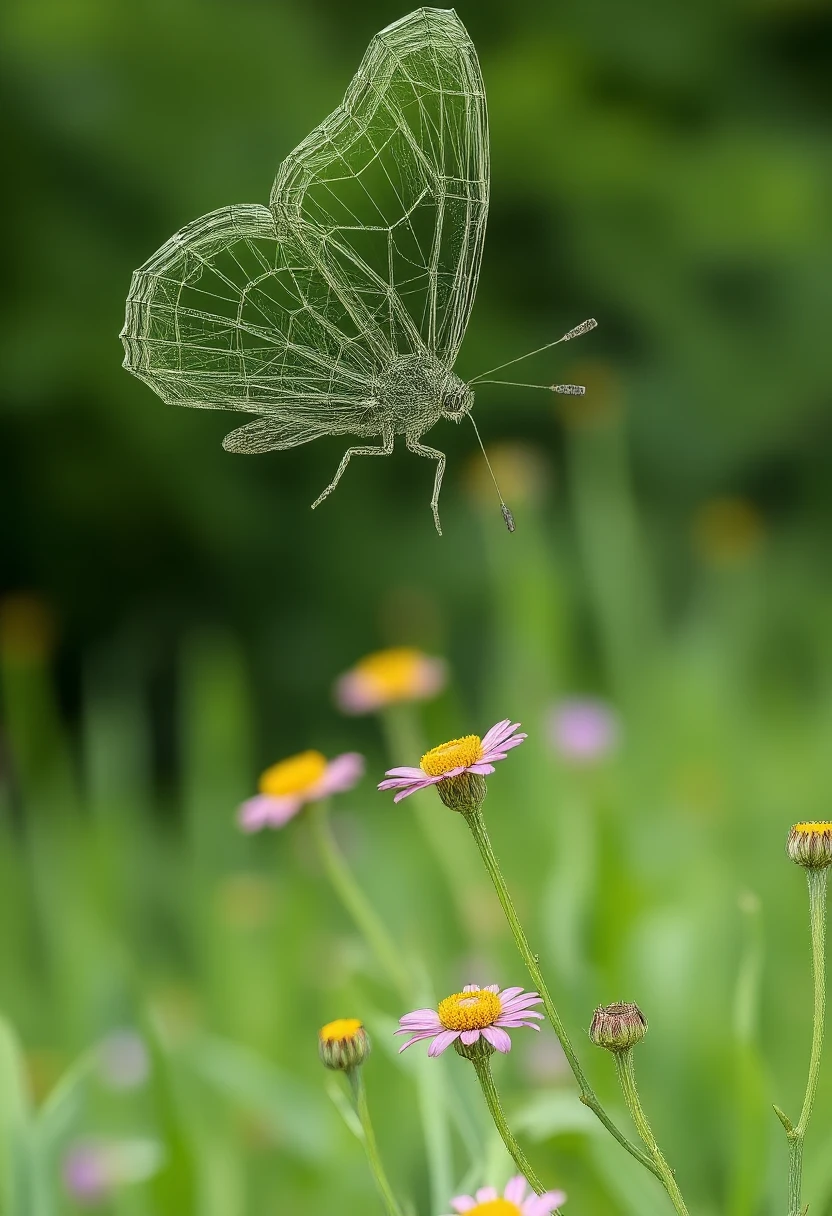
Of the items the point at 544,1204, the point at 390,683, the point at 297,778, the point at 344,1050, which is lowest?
the point at 544,1204

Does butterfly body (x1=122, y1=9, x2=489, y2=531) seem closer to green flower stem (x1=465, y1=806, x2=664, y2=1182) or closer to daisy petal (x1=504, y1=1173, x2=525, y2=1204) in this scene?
green flower stem (x1=465, y1=806, x2=664, y2=1182)

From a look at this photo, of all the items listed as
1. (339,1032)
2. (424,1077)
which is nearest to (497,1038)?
(339,1032)

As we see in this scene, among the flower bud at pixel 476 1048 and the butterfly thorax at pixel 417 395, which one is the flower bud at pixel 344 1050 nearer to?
the flower bud at pixel 476 1048

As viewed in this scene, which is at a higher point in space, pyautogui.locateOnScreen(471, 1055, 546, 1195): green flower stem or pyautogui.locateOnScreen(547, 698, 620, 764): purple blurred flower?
pyautogui.locateOnScreen(547, 698, 620, 764): purple blurred flower

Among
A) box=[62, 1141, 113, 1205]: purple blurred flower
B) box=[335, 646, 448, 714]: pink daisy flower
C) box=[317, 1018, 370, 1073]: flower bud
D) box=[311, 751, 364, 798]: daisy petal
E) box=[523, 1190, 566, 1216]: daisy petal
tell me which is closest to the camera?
box=[523, 1190, 566, 1216]: daisy petal

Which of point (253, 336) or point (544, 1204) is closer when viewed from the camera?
point (544, 1204)

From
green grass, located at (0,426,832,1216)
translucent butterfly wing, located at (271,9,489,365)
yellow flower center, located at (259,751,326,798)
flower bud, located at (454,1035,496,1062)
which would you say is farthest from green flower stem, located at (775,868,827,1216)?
yellow flower center, located at (259,751,326,798)

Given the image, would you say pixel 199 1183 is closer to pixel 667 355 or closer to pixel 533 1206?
pixel 533 1206

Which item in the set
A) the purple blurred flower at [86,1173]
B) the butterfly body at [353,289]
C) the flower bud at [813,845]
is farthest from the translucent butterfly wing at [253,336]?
the purple blurred flower at [86,1173]

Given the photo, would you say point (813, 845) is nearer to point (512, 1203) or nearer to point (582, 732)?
point (512, 1203)
